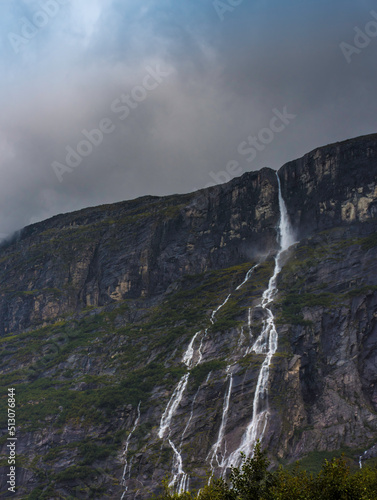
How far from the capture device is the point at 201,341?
402ft

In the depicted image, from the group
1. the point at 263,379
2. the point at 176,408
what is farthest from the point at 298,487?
the point at 176,408

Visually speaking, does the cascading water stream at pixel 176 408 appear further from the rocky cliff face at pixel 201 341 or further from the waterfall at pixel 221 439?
the waterfall at pixel 221 439

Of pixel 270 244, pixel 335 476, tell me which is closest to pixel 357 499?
pixel 335 476

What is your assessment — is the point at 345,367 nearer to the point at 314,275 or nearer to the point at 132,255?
the point at 314,275

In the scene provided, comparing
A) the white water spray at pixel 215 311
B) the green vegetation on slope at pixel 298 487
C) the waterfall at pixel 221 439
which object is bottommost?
the green vegetation on slope at pixel 298 487

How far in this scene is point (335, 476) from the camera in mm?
39438

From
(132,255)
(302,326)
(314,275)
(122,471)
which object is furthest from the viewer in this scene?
(132,255)

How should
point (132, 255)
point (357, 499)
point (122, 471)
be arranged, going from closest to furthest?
point (357, 499) → point (122, 471) → point (132, 255)

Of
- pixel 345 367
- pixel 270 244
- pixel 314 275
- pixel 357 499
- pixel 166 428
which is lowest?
pixel 357 499

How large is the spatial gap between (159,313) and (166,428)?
5651 cm

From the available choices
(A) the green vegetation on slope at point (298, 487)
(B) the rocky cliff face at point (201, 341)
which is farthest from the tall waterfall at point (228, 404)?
(A) the green vegetation on slope at point (298, 487)

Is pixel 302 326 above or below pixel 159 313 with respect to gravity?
below

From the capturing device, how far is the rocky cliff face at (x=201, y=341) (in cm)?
9144

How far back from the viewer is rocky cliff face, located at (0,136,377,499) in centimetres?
9144
